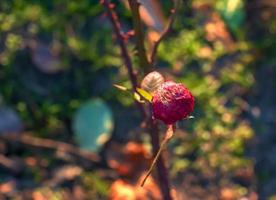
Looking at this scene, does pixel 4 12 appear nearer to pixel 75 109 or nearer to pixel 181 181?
pixel 75 109

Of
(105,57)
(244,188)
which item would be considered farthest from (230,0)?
(244,188)

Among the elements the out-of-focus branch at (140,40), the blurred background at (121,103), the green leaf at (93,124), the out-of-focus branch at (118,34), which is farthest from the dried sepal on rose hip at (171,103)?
the green leaf at (93,124)

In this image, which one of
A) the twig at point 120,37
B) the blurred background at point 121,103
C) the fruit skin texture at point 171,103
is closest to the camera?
the fruit skin texture at point 171,103

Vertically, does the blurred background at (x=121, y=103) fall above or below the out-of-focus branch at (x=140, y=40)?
below

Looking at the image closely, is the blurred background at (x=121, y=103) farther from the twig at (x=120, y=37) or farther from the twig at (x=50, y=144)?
the twig at (x=120, y=37)

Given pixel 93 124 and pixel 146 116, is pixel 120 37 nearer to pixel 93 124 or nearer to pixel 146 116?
pixel 146 116

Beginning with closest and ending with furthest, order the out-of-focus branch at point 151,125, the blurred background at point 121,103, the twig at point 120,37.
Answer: the out-of-focus branch at point 151,125
the twig at point 120,37
the blurred background at point 121,103
